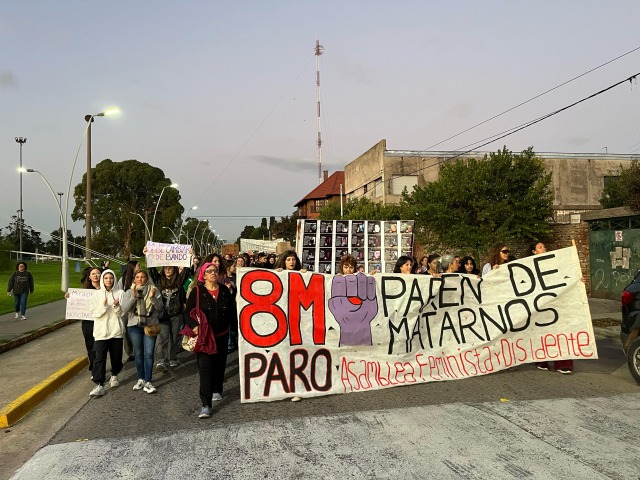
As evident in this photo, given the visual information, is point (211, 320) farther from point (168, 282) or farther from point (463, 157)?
point (463, 157)

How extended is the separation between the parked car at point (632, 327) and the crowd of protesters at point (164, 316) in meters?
0.87

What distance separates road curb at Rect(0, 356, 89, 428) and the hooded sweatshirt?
0.97 meters

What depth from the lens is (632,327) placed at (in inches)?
266

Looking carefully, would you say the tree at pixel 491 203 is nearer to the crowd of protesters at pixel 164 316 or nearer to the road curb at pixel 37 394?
the crowd of protesters at pixel 164 316

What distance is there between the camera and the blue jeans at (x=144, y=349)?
6789mm

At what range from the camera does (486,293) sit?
7.44 m

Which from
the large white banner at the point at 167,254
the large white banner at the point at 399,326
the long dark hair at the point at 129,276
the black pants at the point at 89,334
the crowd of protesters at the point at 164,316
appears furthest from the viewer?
the large white banner at the point at 167,254

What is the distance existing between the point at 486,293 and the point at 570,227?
13635 mm

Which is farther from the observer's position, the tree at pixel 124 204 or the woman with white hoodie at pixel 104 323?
the tree at pixel 124 204

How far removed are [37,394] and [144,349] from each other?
53.0 inches

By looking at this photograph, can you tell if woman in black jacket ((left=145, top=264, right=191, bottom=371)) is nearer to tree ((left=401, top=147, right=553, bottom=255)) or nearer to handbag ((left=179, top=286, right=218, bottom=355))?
handbag ((left=179, top=286, right=218, bottom=355))

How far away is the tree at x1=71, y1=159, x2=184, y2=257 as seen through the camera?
7700 centimetres

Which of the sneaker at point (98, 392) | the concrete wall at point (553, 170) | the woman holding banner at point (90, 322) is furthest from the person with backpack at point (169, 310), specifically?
the concrete wall at point (553, 170)

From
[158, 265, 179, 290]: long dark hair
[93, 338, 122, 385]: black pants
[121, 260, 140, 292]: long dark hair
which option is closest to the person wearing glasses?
[158, 265, 179, 290]: long dark hair
